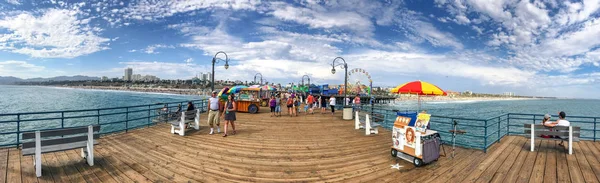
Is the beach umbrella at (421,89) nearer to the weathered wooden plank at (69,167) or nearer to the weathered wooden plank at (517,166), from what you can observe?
the weathered wooden plank at (517,166)

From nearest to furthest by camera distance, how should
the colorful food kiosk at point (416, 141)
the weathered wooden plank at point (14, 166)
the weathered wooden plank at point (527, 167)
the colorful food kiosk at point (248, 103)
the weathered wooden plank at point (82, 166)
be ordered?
the weathered wooden plank at point (14, 166) < the weathered wooden plank at point (82, 166) < the weathered wooden plank at point (527, 167) < the colorful food kiosk at point (416, 141) < the colorful food kiosk at point (248, 103)

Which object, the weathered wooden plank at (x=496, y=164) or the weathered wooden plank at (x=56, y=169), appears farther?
the weathered wooden plank at (x=496, y=164)

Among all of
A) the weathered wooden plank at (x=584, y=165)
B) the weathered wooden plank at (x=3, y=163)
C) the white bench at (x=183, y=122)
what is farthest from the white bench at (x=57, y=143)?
the weathered wooden plank at (x=584, y=165)

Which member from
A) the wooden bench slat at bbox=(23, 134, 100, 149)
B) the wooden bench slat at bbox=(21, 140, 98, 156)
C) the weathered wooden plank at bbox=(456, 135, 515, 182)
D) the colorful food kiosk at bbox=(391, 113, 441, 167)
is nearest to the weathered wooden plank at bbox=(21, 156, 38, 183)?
the wooden bench slat at bbox=(21, 140, 98, 156)

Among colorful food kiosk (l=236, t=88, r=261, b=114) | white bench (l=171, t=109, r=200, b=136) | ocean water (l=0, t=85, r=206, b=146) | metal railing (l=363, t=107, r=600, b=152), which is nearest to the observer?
metal railing (l=363, t=107, r=600, b=152)

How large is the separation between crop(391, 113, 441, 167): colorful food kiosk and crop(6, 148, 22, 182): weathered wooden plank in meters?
7.30

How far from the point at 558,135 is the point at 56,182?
11.0m

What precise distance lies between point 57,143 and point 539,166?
9750mm

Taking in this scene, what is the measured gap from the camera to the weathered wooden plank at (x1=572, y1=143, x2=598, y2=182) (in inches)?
189

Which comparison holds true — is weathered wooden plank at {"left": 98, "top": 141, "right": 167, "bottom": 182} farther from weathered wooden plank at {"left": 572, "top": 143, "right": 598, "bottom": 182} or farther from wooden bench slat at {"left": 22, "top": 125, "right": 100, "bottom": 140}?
weathered wooden plank at {"left": 572, "top": 143, "right": 598, "bottom": 182}

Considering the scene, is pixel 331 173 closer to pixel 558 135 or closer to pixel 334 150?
pixel 334 150

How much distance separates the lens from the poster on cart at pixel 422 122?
222 inches

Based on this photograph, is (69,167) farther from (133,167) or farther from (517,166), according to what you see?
(517,166)

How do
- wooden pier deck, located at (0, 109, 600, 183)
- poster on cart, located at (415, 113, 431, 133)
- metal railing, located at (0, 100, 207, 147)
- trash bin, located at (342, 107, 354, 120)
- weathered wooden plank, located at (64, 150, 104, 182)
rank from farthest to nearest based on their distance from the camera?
1. trash bin, located at (342, 107, 354, 120)
2. metal railing, located at (0, 100, 207, 147)
3. poster on cart, located at (415, 113, 431, 133)
4. wooden pier deck, located at (0, 109, 600, 183)
5. weathered wooden plank, located at (64, 150, 104, 182)
